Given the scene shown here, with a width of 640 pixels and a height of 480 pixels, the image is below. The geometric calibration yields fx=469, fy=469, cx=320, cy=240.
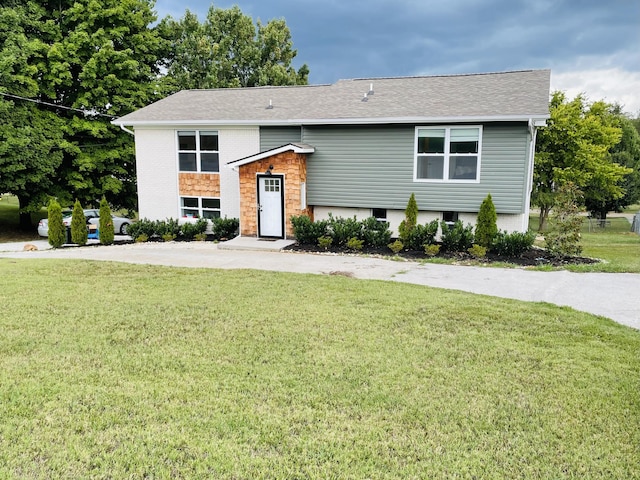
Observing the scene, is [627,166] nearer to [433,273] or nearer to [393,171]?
[393,171]

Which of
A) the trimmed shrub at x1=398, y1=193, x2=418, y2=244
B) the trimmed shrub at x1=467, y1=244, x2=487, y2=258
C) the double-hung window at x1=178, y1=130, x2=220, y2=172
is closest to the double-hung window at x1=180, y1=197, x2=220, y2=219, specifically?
the double-hung window at x1=178, y1=130, x2=220, y2=172

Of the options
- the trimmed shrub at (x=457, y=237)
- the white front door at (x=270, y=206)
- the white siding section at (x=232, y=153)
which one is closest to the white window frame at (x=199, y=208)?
the white siding section at (x=232, y=153)

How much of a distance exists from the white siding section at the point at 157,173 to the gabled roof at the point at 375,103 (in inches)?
25.5

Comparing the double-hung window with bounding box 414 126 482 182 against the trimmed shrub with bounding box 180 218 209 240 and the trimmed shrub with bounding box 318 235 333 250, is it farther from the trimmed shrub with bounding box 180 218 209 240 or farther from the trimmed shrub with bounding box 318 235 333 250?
the trimmed shrub with bounding box 180 218 209 240

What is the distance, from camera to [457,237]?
1216 cm

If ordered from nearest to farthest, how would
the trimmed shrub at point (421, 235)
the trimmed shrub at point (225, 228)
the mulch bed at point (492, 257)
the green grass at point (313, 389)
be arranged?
the green grass at point (313, 389), the mulch bed at point (492, 257), the trimmed shrub at point (421, 235), the trimmed shrub at point (225, 228)

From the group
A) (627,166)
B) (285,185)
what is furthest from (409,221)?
(627,166)

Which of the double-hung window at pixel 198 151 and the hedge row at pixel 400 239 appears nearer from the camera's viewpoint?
the hedge row at pixel 400 239

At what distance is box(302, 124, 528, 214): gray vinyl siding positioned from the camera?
41.0 ft

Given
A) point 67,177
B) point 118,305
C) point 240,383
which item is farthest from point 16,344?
point 67,177

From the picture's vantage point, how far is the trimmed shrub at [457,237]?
1219 centimetres

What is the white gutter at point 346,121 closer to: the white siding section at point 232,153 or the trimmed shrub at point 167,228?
the white siding section at point 232,153

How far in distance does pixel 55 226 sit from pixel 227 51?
68.2 ft

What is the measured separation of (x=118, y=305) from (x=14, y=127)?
1612cm
